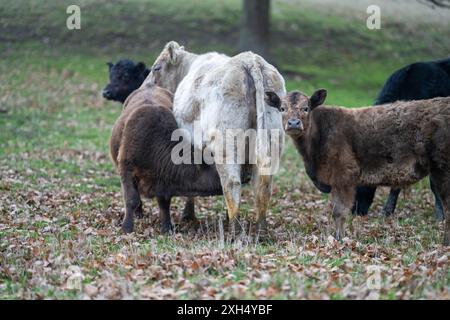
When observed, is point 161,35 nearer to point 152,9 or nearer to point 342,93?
point 152,9

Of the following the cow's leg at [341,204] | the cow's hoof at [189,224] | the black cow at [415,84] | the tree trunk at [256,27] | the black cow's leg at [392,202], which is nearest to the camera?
the cow's leg at [341,204]

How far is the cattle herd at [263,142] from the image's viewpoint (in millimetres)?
9859

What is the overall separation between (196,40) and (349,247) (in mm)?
21646

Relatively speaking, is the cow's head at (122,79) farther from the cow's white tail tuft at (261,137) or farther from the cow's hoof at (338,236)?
the cow's hoof at (338,236)

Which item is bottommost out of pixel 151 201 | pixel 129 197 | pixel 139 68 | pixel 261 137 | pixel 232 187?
pixel 151 201

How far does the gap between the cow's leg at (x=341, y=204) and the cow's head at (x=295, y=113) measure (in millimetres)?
962

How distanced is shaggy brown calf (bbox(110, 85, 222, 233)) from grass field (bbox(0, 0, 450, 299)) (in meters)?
0.53

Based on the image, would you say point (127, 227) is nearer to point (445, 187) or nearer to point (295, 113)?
point (295, 113)

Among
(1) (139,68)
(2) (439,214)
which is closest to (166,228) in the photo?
(1) (139,68)

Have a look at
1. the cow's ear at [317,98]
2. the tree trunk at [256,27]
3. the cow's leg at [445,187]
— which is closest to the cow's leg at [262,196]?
the cow's ear at [317,98]

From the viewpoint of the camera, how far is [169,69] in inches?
523

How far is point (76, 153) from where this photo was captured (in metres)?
17.3

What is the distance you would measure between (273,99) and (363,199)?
12.2ft

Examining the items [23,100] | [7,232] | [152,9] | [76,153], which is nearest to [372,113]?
[7,232]
